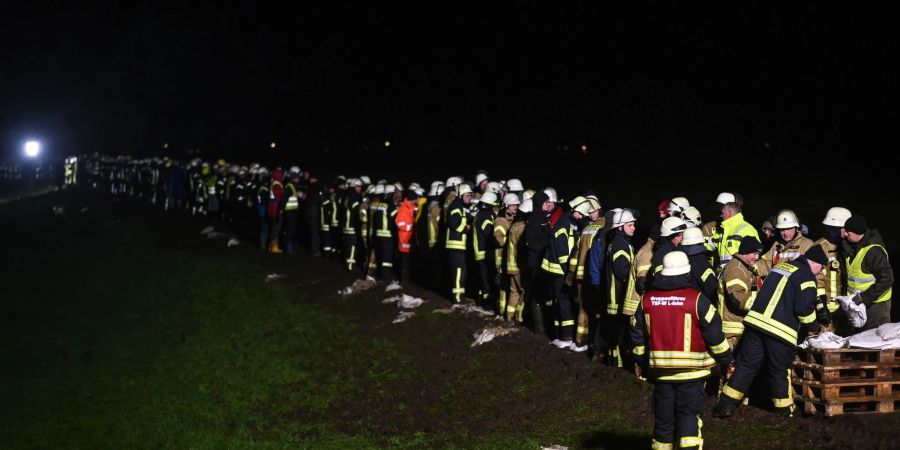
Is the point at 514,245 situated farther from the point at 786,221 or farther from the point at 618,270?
the point at 786,221

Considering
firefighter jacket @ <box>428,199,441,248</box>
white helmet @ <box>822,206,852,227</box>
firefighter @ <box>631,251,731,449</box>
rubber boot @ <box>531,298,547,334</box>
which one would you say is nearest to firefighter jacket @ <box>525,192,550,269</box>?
rubber boot @ <box>531,298,547,334</box>

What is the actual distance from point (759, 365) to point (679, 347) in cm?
202

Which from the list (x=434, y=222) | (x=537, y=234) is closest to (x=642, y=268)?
(x=537, y=234)

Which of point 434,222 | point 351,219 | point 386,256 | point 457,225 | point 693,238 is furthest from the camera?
point 351,219

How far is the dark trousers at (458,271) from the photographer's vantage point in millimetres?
18281

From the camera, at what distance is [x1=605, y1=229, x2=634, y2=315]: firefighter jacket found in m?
12.8

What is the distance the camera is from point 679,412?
909 centimetres

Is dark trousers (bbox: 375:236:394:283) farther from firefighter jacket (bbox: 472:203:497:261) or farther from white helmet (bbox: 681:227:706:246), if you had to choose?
white helmet (bbox: 681:227:706:246)

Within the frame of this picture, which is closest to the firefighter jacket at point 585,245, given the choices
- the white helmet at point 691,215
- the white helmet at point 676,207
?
the white helmet at point 676,207

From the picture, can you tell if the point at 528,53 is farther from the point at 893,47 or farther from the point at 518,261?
→ the point at 518,261

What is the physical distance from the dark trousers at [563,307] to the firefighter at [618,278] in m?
1.43

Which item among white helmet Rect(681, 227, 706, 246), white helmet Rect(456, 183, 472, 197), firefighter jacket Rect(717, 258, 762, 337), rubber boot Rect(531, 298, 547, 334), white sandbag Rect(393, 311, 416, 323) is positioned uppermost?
white helmet Rect(456, 183, 472, 197)

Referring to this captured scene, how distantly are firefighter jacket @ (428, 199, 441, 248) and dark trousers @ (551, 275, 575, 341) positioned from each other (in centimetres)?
544

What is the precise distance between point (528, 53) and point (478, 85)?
13.2ft
